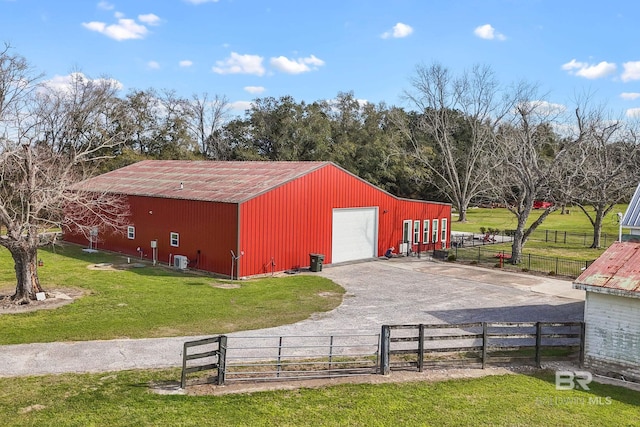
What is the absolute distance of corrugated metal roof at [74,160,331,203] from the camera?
2675 cm

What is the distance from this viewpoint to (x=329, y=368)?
1234cm

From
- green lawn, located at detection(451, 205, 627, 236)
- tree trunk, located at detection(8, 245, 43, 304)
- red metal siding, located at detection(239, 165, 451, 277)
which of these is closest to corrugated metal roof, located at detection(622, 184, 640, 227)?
red metal siding, located at detection(239, 165, 451, 277)

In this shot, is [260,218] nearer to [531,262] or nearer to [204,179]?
[204,179]

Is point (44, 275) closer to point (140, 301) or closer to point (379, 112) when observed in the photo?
point (140, 301)

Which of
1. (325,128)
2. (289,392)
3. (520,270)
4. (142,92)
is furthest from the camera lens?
(142,92)

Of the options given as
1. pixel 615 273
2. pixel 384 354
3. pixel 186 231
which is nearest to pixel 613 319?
pixel 615 273

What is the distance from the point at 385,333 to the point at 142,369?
229 inches

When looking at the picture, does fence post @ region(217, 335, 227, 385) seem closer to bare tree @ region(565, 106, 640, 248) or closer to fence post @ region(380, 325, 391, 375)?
fence post @ region(380, 325, 391, 375)

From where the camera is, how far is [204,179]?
3125 centimetres

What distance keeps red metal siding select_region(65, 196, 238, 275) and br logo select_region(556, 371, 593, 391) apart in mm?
15469

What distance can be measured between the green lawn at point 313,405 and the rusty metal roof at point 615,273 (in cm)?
256

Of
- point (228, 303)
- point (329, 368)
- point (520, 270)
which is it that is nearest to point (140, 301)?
point (228, 303)

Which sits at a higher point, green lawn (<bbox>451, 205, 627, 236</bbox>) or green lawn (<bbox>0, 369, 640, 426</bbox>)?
green lawn (<bbox>451, 205, 627, 236</bbox>)

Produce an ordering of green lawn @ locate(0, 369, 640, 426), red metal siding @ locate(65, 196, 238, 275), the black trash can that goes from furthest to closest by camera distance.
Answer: the black trash can < red metal siding @ locate(65, 196, 238, 275) < green lawn @ locate(0, 369, 640, 426)
